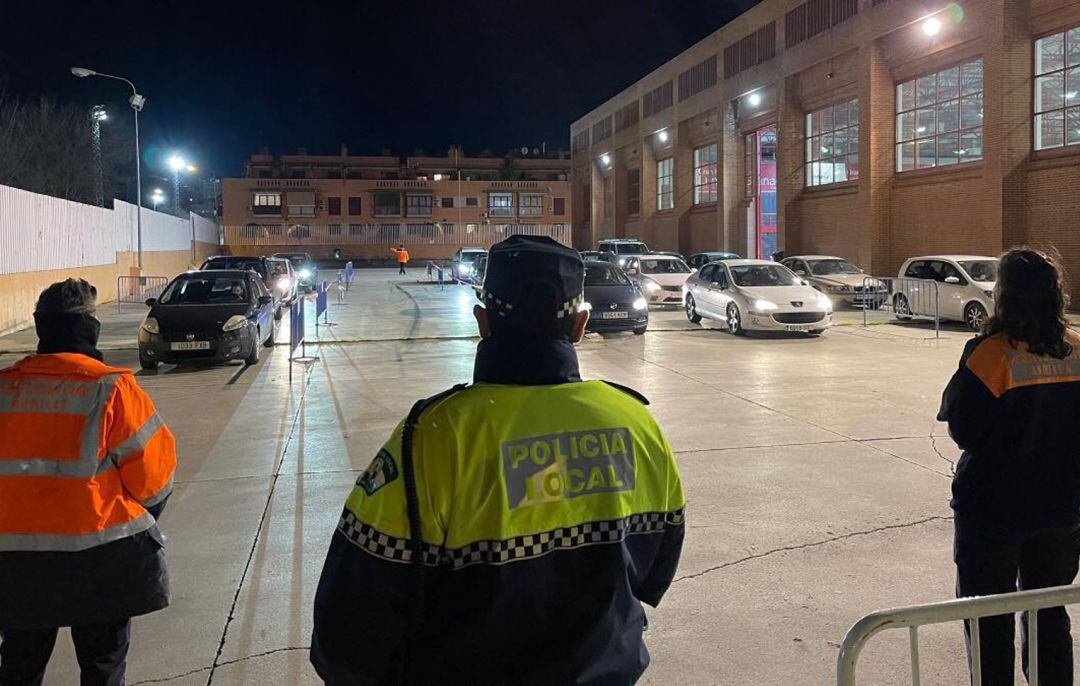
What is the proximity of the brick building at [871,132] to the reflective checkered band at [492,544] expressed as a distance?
2424 centimetres

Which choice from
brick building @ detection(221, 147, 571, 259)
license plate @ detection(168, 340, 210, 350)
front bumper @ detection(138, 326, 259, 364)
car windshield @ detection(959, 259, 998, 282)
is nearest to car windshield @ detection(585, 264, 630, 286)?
car windshield @ detection(959, 259, 998, 282)

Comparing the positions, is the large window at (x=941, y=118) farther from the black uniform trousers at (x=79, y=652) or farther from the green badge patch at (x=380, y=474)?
the green badge patch at (x=380, y=474)

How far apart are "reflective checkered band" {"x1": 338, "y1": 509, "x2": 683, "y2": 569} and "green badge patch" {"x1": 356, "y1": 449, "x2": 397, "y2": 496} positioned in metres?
0.06

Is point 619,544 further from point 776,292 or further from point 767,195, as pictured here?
point 767,195

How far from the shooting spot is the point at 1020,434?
3.17 meters

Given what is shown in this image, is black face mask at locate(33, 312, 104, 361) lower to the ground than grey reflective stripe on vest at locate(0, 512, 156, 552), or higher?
higher

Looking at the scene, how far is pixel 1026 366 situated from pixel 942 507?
352 centimetres

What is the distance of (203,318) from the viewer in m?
13.8

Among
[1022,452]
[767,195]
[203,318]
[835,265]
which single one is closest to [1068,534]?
[1022,452]

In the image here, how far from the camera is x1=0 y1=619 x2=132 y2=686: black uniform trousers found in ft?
9.97

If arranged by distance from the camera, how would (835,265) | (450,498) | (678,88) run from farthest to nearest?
(678,88) → (835,265) → (450,498)

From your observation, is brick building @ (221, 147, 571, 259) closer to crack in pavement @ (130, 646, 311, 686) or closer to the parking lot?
the parking lot

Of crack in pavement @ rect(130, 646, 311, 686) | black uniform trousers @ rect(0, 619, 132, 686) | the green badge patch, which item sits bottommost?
crack in pavement @ rect(130, 646, 311, 686)

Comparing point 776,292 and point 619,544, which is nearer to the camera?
point 619,544
